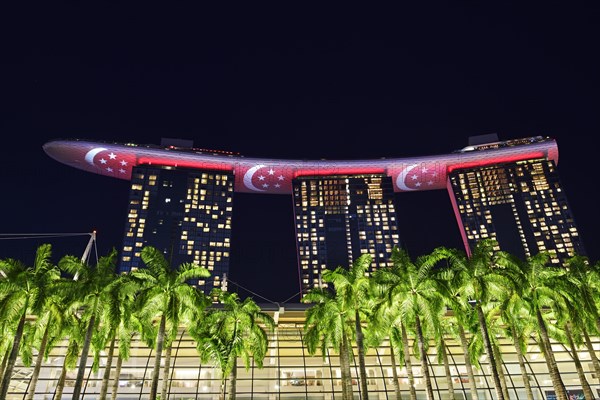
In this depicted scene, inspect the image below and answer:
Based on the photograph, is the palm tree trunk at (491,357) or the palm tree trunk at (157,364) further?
the palm tree trunk at (491,357)

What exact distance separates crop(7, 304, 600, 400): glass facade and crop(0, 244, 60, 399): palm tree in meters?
16.7

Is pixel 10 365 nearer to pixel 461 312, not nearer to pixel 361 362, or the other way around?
pixel 361 362

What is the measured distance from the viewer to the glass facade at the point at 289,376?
51.1m

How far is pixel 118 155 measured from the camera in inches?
7544

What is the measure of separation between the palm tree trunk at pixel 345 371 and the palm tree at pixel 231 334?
7.12m

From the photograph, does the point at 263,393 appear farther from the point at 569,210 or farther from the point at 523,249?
the point at 569,210

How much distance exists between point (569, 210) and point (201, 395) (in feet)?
622

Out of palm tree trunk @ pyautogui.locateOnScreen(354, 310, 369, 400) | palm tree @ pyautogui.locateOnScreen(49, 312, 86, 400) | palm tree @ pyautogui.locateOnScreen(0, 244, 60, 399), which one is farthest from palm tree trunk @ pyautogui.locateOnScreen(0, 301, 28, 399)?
palm tree trunk @ pyautogui.locateOnScreen(354, 310, 369, 400)

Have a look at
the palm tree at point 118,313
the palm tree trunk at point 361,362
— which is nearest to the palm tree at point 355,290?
the palm tree trunk at point 361,362

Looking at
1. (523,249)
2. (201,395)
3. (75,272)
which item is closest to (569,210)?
(523,249)

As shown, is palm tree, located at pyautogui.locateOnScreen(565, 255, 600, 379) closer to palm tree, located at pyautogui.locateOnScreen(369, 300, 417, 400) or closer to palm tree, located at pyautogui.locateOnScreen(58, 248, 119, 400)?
palm tree, located at pyautogui.locateOnScreen(369, 300, 417, 400)

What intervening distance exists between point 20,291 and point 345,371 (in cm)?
2787

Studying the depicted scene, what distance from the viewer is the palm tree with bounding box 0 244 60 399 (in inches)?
1417

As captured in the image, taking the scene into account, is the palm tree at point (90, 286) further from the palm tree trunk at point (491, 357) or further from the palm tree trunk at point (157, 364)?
the palm tree trunk at point (491, 357)
